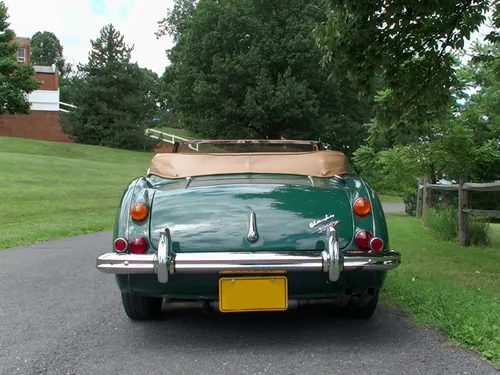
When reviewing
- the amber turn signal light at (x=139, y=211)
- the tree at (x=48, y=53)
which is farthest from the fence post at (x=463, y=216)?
the tree at (x=48, y=53)

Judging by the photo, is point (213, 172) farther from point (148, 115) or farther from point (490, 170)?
point (148, 115)

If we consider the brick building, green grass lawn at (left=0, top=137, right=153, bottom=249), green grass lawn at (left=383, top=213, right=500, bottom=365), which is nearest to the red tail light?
green grass lawn at (left=383, top=213, right=500, bottom=365)

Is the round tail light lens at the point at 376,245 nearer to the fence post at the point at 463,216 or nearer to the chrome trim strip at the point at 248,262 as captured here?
the chrome trim strip at the point at 248,262

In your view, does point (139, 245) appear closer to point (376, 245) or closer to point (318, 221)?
point (318, 221)

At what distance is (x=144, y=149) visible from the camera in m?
47.0

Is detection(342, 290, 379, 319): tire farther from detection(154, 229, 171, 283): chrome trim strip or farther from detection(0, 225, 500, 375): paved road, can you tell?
detection(154, 229, 171, 283): chrome trim strip

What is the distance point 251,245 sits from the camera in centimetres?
338

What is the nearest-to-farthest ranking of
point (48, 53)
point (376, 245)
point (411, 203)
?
1. point (376, 245)
2. point (411, 203)
3. point (48, 53)

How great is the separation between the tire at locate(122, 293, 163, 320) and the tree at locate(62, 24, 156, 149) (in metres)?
42.8

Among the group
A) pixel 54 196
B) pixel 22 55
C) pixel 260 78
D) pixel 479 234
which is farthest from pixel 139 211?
pixel 22 55

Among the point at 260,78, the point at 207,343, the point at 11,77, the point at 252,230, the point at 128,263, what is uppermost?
the point at 11,77

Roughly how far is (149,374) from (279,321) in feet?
4.51

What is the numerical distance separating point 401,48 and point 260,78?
24.5m

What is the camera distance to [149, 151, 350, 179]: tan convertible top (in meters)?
4.10
